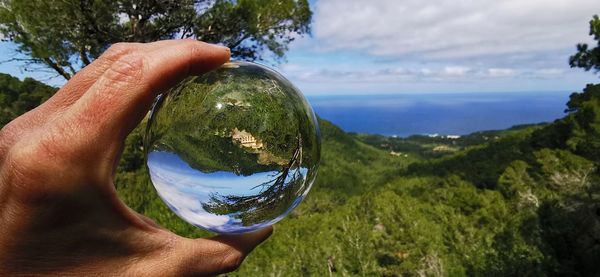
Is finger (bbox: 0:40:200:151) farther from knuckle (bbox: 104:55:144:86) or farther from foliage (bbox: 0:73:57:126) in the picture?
foliage (bbox: 0:73:57:126)

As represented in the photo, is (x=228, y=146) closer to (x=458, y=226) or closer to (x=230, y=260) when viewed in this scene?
(x=230, y=260)

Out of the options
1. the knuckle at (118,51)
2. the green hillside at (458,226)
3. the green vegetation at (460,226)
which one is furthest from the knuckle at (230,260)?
the green vegetation at (460,226)

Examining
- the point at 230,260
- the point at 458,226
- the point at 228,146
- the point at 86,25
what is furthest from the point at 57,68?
the point at 458,226

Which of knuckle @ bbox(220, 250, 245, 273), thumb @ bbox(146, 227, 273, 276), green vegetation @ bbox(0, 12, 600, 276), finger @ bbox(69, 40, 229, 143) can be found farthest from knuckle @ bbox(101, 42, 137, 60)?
green vegetation @ bbox(0, 12, 600, 276)

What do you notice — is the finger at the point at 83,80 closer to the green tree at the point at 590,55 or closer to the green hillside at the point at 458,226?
the green hillside at the point at 458,226

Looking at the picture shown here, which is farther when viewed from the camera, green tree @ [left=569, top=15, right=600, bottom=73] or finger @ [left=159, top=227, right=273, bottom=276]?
green tree @ [left=569, top=15, right=600, bottom=73]

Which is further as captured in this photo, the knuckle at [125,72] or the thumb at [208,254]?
the thumb at [208,254]
